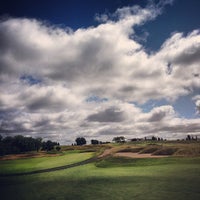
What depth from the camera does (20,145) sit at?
14675 cm

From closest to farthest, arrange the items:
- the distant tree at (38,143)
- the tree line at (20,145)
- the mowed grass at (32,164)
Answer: the mowed grass at (32,164) < the tree line at (20,145) < the distant tree at (38,143)

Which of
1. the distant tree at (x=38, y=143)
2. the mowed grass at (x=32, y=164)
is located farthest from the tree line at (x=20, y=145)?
the mowed grass at (x=32, y=164)

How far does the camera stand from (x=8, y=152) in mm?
134750

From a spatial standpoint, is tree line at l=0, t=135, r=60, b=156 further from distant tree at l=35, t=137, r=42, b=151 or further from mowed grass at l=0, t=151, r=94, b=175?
mowed grass at l=0, t=151, r=94, b=175

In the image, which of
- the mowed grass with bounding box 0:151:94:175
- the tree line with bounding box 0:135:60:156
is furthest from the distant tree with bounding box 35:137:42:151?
the mowed grass with bounding box 0:151:94:175

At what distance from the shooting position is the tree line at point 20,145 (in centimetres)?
13550

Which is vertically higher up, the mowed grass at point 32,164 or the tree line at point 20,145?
the tree line at point 20,145

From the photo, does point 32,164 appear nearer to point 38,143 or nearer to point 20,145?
point 20,145

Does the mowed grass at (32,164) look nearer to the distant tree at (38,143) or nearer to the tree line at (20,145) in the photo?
the tree line at (20,145)

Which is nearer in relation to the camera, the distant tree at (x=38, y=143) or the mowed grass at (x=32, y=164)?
the mowed grass at (x=32, y=164)

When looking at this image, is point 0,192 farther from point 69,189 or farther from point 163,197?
point 163,197

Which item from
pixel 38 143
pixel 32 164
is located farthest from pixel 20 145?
pixel 32 164

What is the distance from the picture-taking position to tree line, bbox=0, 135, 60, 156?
5335 inches

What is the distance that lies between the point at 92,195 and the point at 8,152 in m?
126
